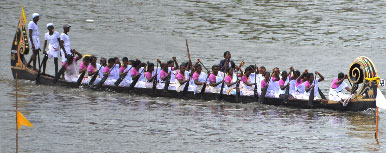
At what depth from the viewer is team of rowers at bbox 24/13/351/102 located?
24484 mm

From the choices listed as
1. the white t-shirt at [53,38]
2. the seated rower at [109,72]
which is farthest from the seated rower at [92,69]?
the white t-shirt at [53,38]

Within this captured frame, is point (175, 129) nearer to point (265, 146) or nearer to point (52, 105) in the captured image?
point (265, 146)

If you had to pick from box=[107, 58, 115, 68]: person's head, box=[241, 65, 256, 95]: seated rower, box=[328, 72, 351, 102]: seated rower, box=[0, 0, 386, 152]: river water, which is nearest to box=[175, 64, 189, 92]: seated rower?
box=[0, 0, 386, 152]: river water

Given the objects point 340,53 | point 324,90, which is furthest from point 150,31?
point 324,90

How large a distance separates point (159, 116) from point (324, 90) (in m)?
7.84

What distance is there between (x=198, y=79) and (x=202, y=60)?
29.7 ft

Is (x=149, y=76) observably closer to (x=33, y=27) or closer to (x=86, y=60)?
(x=86, y=60)

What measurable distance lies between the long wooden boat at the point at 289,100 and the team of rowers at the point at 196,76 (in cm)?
19

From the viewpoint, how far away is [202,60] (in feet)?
112

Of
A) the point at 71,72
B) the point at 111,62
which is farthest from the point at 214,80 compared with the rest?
the point at 71,72

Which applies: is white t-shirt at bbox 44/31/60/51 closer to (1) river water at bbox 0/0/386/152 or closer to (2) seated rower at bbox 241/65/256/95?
(1) river water at bbox 0/0/386/152

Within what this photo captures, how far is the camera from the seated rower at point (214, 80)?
24.9 metres

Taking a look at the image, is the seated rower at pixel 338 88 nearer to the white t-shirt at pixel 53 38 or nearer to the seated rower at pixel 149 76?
the seated rower at pixel 149 76

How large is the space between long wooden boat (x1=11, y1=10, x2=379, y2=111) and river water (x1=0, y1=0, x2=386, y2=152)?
0.67ft
